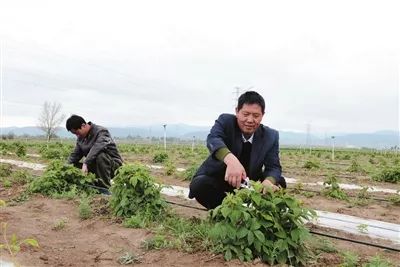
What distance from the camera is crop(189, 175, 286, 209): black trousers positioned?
3828mm

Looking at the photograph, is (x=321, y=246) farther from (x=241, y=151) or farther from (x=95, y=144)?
(x=95, y=144)

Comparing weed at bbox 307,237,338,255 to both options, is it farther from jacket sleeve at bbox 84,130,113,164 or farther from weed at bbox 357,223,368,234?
jacket sleeve at bbox 84,130,113,164

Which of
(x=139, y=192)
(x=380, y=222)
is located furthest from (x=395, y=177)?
(x=139, y=192)

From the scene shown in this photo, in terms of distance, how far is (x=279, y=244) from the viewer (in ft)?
9.85

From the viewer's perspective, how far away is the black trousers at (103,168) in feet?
19.5

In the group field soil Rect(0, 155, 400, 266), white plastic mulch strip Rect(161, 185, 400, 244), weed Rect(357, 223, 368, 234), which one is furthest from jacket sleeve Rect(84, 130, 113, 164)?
weed Rect(357, 223, 368, 234)

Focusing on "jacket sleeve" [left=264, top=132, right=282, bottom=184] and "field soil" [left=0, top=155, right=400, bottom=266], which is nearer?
"field soil" [left=0, top=155, right=400, bottom=266]

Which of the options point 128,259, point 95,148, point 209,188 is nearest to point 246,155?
point 209,188

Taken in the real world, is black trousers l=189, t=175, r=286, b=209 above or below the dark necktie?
below

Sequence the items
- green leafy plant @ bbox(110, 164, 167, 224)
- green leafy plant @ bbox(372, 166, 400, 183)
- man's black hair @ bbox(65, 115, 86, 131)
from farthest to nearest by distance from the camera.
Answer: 1. green leafy plant @ bbox(372, 166, 400, 183)
2. man's black hair @ bbox(65, 115, 86, 131)
3. green leafy plant @ bbox(110, 164, 167, 224)

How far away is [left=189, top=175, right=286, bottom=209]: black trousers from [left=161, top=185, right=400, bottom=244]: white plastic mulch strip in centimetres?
62

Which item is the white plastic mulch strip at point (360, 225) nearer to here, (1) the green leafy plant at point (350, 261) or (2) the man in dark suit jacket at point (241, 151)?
(2) the man in dark suit jacket at point (241, 151)

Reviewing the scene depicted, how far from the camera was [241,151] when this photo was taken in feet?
12.0

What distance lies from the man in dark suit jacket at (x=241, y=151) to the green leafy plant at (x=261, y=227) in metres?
0.17
